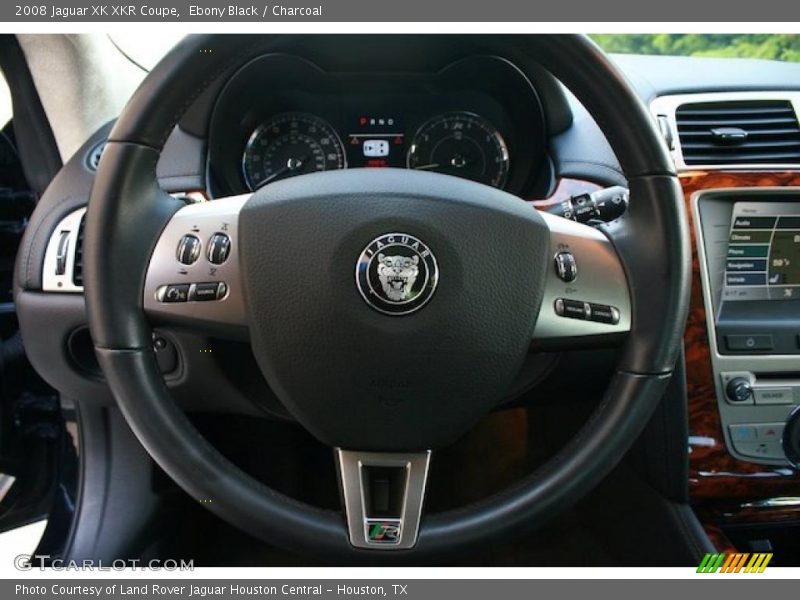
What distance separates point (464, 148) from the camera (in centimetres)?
150

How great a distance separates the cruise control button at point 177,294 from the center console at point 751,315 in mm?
934

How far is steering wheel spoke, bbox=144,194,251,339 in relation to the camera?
0.99 meters

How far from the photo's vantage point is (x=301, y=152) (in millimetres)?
1469

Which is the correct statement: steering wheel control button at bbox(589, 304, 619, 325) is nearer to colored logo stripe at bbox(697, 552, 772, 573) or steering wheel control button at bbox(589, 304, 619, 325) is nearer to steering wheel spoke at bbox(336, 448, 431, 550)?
steering wheel spoke at bbox(336, 448, 431, 550)

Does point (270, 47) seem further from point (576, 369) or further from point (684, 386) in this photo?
point (684, 386)

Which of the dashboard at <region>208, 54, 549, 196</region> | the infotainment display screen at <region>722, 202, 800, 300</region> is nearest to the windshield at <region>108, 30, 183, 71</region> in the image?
the dashboard at <region>208, 54, 549, 196</region>

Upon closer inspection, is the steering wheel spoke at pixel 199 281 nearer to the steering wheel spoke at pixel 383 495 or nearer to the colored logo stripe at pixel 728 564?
the steering wheel spoke at pixel 383 495

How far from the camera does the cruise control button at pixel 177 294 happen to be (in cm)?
99

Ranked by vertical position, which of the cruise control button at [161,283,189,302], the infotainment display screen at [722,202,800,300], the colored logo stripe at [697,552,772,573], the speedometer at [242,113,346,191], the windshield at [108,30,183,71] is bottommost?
the colored logo stripe at [697,552,772,573]

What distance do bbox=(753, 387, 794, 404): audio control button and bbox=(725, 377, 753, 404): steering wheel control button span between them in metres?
0.01

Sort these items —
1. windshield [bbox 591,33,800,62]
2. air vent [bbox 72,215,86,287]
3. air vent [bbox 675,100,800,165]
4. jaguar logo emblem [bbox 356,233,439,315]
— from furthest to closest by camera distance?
air vent [bbox 675,100,800,165], windshield [bbox 591,33,800,62], air vent [bbox 72,215,86,287], jaguar logo emblem [bbox 356,233,439,315]

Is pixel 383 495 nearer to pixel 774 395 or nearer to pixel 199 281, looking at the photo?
pixel 199 281

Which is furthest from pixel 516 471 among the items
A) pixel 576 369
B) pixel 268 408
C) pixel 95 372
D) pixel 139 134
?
pixel 139 134

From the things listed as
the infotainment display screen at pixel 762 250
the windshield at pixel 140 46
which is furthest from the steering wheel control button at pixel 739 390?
the windshield at pixel 140 46
